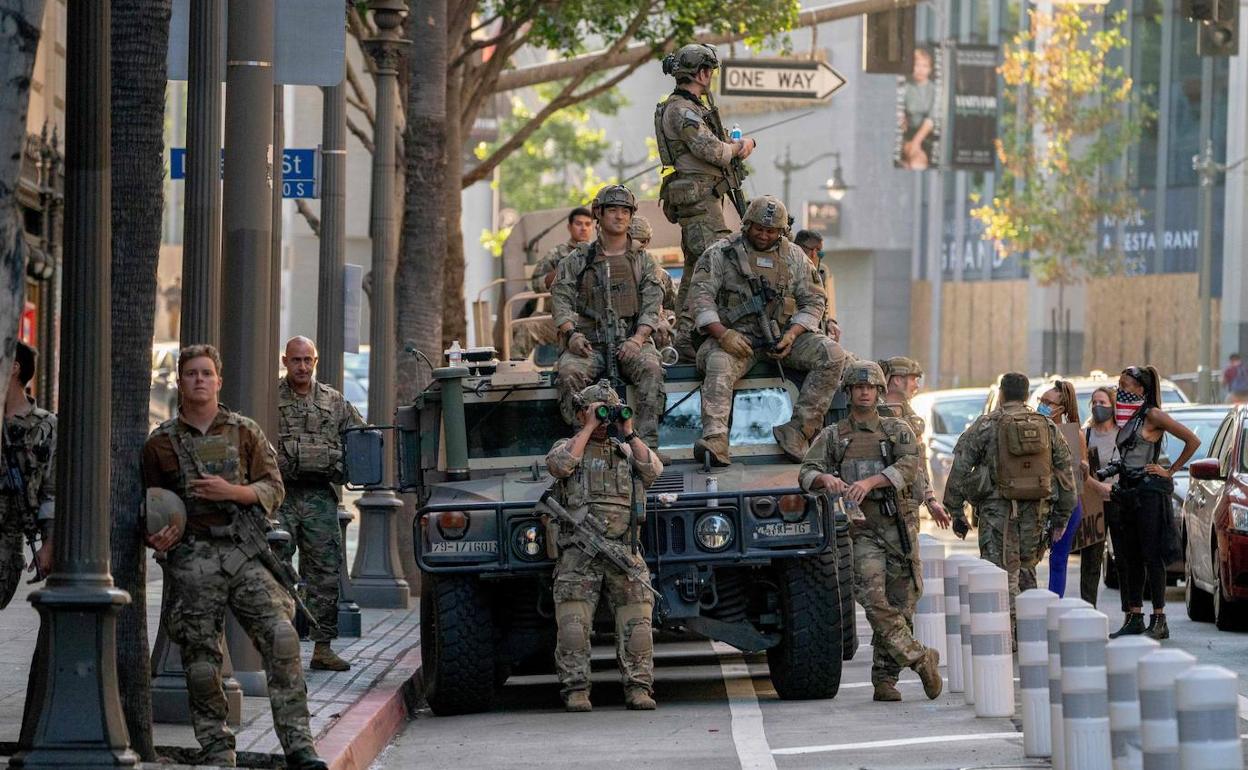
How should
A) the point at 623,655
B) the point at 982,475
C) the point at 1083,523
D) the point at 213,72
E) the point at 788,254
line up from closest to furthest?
the point at 213,72
the point at 623,655
the point at 788,254
the point at 982,475
the point at 1083,523

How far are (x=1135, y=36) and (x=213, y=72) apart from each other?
161 ft

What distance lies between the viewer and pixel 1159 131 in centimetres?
5684

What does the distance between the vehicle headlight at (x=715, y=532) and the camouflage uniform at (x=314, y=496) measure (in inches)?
84.3

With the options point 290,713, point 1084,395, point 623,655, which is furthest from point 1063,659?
point 1084,395

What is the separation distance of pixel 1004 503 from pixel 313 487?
4380 millimetres

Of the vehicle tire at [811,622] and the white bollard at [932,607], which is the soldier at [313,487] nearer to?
the vehicle tire at [811,622]

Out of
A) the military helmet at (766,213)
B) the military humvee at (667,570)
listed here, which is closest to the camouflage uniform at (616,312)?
the military humvee at (667,570)

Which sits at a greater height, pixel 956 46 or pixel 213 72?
A: pixel 956 46

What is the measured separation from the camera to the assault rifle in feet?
41.6

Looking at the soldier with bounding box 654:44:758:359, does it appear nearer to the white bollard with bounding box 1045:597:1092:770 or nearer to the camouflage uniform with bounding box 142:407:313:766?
the white bollard with bounding box 1045:597:1092:770

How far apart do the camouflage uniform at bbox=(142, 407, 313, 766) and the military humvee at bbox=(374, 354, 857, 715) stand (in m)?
3.20

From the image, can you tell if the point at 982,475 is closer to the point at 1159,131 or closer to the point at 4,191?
the point at 4,191

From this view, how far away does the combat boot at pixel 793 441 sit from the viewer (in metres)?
14.0

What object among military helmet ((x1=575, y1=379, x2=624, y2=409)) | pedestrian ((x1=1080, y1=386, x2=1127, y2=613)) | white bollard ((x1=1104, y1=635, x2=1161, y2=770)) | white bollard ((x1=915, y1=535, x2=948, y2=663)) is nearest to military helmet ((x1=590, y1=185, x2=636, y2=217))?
military helmet ((x1=575, y1=379, x2=624, y2=409))
